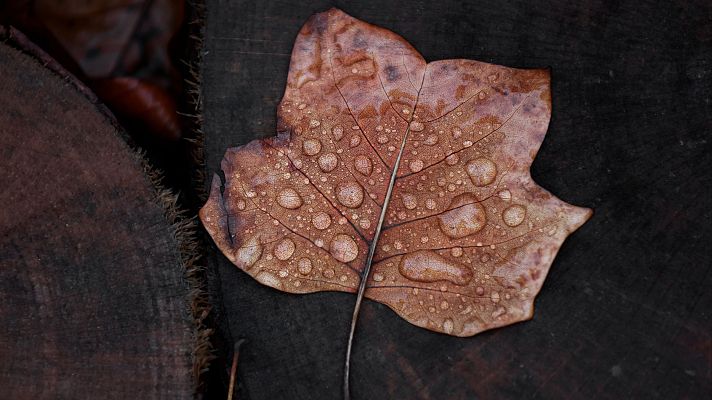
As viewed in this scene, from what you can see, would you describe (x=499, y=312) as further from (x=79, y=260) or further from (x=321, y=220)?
(x=79, y=260)

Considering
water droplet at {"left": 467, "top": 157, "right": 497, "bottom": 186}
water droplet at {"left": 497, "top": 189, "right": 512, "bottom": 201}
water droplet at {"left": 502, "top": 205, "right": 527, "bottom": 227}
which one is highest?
water droplet at {"left": 467, "top": 157, "right": 497, "bottom": 186}

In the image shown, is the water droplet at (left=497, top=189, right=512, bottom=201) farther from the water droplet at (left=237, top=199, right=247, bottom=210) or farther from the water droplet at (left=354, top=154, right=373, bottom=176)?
the water droplet at (left=237, top=199, right=247, bottom=210)

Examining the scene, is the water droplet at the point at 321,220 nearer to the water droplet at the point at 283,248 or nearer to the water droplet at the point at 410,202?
the water droplet at the point at 283,248

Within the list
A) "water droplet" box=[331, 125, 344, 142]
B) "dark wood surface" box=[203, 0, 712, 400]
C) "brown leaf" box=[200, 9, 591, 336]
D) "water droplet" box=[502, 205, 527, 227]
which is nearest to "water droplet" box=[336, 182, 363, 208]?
"brown leaf" box=[200, 9, 591, 336]

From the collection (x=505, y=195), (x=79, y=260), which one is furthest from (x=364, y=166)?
(x=79, y=260)

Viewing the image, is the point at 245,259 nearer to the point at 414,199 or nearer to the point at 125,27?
the point at 414,199

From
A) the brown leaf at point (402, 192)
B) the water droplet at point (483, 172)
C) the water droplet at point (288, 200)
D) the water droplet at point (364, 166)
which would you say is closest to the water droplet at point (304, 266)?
the brown leaf at point (402, 192)

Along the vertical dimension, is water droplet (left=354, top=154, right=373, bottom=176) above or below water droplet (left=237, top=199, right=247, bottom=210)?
above
